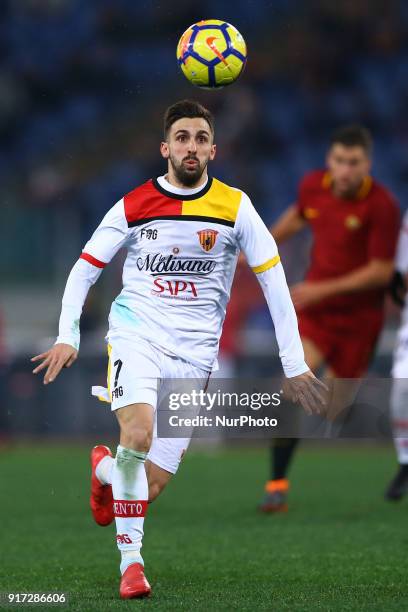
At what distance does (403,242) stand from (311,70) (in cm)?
936

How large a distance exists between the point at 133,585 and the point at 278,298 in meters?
1.34

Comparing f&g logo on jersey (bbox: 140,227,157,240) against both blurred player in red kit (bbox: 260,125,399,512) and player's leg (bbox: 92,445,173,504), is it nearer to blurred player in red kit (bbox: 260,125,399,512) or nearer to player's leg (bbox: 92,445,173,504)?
player's leg (bbox: 92,445,173,504)

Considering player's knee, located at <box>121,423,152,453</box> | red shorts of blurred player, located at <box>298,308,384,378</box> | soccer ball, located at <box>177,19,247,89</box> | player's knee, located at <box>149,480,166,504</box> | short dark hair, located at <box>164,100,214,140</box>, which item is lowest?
player's knee, located at <box>149,480,166,504</box>

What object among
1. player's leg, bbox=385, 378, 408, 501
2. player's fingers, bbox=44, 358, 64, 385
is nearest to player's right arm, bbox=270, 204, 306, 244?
player's leg, bbox=385, 378, 408, 501

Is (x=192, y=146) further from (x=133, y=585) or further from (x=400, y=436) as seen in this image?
(x=400, y=436)

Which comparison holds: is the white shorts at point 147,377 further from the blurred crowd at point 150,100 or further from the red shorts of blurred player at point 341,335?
the blurred crowd at point 150,100

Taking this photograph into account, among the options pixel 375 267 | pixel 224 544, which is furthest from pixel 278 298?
pixel 375 267

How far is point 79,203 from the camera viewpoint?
1719 centimetres

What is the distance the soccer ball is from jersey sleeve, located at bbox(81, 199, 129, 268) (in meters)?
0.97

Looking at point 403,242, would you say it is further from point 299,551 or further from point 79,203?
point 79,203

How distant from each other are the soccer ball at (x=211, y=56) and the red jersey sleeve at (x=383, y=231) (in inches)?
106

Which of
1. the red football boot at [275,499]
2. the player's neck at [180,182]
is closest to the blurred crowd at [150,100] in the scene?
the red football boot at [275,499]

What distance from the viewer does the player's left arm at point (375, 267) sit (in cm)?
813

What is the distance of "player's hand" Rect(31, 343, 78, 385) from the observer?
4699 mm
